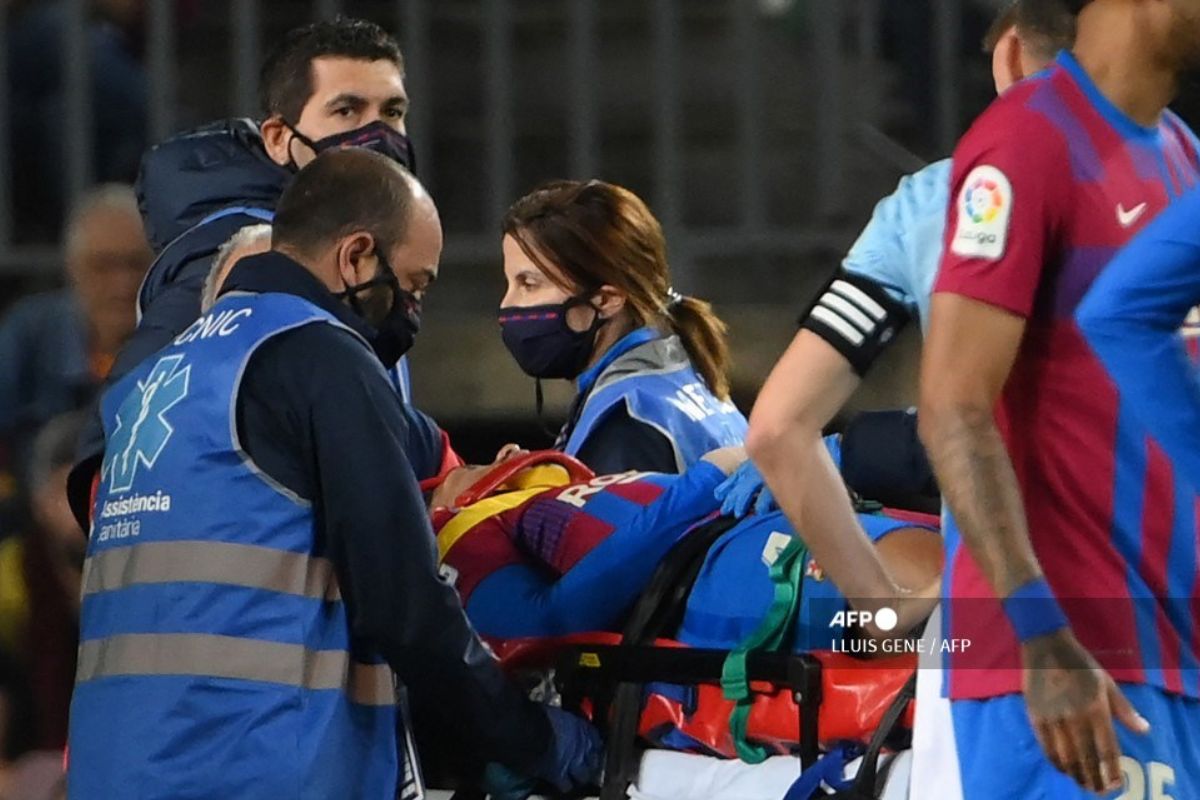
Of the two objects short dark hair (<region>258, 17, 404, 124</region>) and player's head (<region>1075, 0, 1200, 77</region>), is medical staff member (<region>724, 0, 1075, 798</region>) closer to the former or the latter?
player's head (<region>1075, 0, 1200, 77</region>)

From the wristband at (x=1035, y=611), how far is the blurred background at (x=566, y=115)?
4.00 meters

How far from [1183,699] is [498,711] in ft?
3.32

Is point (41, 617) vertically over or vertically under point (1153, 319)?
under

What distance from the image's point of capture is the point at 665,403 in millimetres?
3859

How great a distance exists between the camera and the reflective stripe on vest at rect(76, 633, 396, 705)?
2975 millimetres

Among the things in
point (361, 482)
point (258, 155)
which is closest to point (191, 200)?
point (258, 155)

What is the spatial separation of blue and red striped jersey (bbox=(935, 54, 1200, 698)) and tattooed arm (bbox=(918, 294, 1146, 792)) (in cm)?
4

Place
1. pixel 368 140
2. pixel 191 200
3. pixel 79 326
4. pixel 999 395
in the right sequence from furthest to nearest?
pixel 79 326
pixel 368 140
pixel 191 200
pixel 999 395

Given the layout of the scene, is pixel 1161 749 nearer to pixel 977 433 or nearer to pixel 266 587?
pixel 977 433

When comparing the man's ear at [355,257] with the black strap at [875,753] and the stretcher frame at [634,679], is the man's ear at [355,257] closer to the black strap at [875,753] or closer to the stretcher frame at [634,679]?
the stretcher frame at [634,679]

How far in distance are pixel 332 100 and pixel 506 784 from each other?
1422 millimetres

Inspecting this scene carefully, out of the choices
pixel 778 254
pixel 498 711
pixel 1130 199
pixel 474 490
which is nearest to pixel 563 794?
pixel 498 711

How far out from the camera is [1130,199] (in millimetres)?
2395

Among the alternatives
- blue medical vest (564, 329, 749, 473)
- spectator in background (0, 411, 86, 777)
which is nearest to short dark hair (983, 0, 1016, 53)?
blue medical vest (564, 329, 749, 473)
